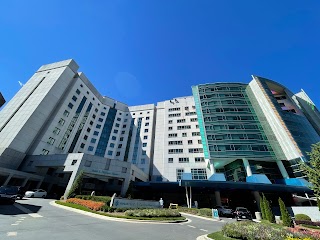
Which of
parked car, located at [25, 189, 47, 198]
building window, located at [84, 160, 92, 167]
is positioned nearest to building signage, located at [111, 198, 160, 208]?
parked car, located at [25, 189, 47, 198]

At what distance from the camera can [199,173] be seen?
5359 cm

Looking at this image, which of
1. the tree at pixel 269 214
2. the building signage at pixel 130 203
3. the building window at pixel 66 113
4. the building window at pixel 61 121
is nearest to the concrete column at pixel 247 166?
the tree at pixel 269 214

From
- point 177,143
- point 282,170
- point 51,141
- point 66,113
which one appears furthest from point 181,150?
point 66,113

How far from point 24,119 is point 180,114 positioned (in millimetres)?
50395

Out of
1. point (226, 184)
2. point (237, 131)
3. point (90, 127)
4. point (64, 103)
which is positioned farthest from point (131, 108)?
point (226, 184)

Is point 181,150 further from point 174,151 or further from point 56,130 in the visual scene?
point 56,130

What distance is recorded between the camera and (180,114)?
229ft

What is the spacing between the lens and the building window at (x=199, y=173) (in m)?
52.9

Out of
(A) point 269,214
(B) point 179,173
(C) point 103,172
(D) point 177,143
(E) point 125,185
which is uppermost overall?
(D) point 177,143

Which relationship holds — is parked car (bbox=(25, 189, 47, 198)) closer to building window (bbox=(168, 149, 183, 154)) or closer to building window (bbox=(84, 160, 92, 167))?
building window (bbox=(84, 160, 92, 167))

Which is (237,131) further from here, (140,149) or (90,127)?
(90,127)

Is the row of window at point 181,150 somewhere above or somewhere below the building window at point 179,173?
above

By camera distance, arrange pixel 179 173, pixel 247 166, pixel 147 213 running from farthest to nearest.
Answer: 1. pixel 179 173
2. pixel 247 166
3. pixel 147 213

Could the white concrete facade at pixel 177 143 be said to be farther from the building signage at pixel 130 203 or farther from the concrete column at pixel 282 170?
the building signage at pixel 130 203
